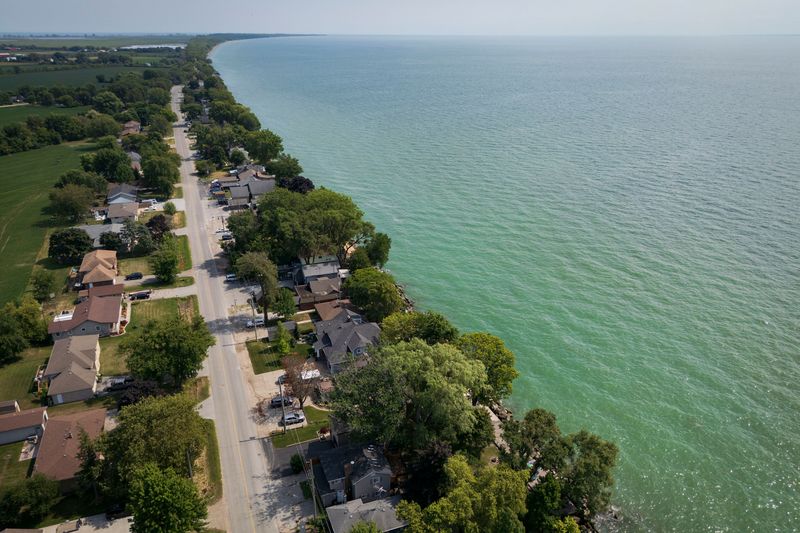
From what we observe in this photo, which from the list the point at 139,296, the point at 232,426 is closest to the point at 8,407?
the point at 232,426

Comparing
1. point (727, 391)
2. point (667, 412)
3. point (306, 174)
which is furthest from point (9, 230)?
point (727, 391)

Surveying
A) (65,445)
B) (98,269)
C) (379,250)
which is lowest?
(65,445)

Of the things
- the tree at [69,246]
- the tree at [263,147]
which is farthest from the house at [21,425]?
the tree at [263,147]

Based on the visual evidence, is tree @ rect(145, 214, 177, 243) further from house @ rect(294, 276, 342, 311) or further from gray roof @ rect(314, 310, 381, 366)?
gray roof @ rect(314, 310, 381, 366)

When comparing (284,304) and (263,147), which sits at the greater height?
(263,147)

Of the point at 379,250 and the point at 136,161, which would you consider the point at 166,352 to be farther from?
the point at 136,161

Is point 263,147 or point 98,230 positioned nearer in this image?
point 98,230

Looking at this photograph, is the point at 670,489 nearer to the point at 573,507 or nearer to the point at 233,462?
the point at 573,507

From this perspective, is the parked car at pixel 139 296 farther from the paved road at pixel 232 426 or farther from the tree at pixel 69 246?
the tree at pixel 69 246
